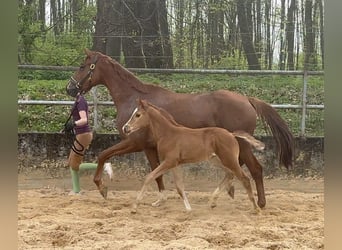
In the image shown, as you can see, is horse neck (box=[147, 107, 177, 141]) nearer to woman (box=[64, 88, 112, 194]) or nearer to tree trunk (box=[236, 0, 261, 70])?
woman (box=[64, 88, 112, 194])

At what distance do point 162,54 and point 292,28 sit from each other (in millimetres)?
2070

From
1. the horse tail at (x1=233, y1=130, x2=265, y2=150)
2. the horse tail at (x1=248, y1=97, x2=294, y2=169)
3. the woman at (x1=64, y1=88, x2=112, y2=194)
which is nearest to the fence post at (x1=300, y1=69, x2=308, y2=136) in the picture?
the horse tail at (x1=248, y1=97, x2=294, y2=169)

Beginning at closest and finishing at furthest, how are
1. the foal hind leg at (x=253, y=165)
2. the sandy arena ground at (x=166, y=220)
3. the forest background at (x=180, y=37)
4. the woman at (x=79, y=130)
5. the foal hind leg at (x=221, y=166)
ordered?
the sandy arena ground at (x=166, y=220), the foal hind leg at (x=221, y=166), the foal hind leg at (x=253, y=165), the woman at (x=79, y=130), the forest background at (x=180, y=37)

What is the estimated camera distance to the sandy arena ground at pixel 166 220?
3.63 m

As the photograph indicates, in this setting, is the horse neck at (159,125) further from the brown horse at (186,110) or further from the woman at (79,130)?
the woman at (79,130)

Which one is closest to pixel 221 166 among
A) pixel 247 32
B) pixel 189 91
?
pixel 189 91

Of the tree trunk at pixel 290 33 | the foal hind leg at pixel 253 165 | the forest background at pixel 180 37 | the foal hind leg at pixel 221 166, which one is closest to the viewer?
the foal hind leg at pixel 221 166

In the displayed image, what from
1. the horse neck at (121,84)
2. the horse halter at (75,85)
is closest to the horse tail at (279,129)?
the horse neck at (121,84)

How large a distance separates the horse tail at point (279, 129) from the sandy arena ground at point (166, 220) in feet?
1.65

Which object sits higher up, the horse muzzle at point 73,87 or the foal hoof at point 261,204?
the horse muzzle at point 73,87

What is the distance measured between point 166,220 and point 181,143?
0.65m

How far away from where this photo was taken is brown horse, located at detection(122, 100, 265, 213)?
15.2 ft

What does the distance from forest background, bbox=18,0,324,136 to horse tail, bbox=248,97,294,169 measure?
87.3 inches
